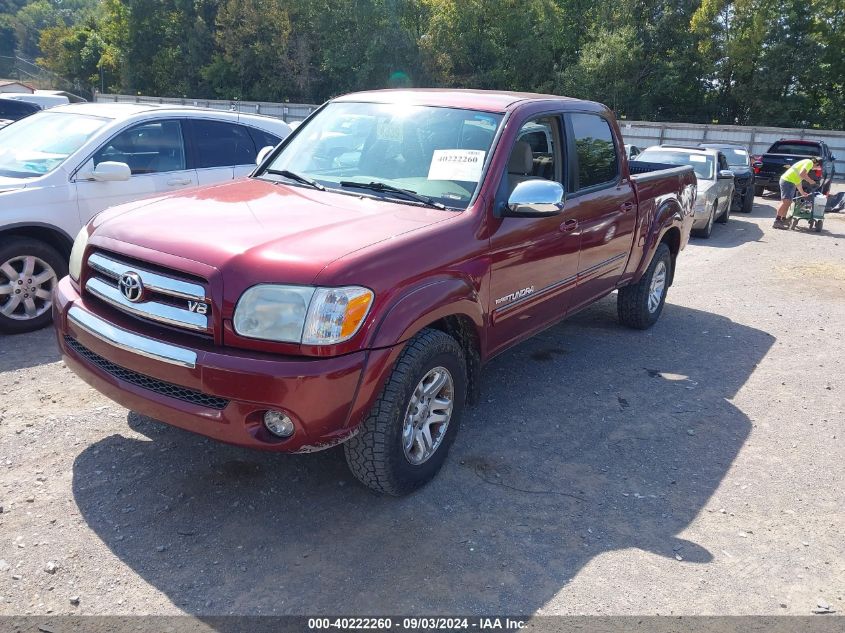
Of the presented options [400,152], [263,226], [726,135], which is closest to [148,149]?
[400,152]

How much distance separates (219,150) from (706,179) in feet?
30.2

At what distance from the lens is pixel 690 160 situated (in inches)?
522

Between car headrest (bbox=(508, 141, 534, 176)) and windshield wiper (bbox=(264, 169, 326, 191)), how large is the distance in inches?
45.3

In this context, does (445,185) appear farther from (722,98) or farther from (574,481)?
(722,98)

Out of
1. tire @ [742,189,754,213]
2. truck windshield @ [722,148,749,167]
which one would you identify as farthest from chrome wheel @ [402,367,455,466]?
truck windshield @ [722,148,749,167]

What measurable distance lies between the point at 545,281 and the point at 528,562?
6.39ft

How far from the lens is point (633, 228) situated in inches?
230

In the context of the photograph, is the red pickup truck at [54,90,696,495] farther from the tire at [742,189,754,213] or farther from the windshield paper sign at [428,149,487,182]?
the tire at [742,189,754,213]

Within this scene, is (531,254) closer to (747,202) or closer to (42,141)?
(42,141)

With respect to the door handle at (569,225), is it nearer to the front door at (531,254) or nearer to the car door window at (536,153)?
the front door at (531,254)

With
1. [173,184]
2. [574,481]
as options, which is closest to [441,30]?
[173,184]

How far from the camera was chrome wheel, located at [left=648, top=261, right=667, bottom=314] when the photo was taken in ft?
22.2

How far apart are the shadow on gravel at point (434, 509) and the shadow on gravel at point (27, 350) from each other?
4.78ft

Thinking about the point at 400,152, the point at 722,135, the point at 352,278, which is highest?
the point at 722,135
